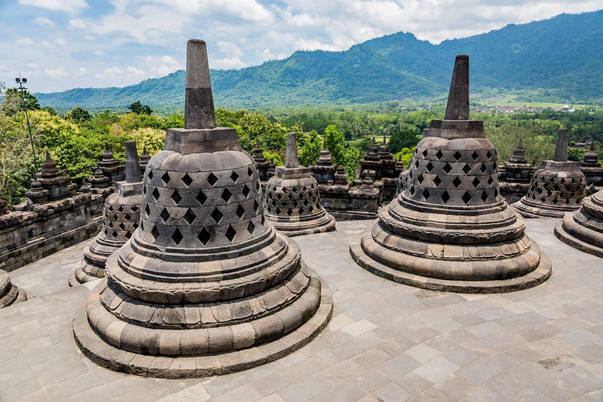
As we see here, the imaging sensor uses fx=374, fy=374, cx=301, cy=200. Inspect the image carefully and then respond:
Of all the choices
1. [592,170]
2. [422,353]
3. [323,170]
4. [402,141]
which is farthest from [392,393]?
[402,141]

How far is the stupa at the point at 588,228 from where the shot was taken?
944 cm

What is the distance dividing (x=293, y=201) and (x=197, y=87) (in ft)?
24.1

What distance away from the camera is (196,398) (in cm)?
477

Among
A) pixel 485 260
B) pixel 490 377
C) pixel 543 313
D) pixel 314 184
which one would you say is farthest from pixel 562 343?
pixel 314 184

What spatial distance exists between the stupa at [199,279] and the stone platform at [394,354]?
293 millimetres

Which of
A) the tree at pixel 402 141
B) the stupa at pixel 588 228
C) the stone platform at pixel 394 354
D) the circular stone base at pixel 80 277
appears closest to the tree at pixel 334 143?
the tree at pixel 402 141

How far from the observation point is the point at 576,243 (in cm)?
986

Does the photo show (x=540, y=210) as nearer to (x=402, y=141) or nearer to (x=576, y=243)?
(x=576, y=243)

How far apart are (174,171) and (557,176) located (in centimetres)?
1428

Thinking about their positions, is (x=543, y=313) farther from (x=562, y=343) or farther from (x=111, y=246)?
(x=111, y=246)

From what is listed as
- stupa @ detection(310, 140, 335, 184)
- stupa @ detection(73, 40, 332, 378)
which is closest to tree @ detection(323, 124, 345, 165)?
stupa @ detection(310, 140, 335, 184)

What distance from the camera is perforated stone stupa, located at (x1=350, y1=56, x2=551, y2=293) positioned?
7711 mm

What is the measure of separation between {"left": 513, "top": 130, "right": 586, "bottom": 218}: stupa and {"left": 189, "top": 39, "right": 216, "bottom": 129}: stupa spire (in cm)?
1334

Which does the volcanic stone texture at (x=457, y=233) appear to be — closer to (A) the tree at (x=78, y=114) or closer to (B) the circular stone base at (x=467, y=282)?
(B) the circular stone base at (x=467, y=282)
